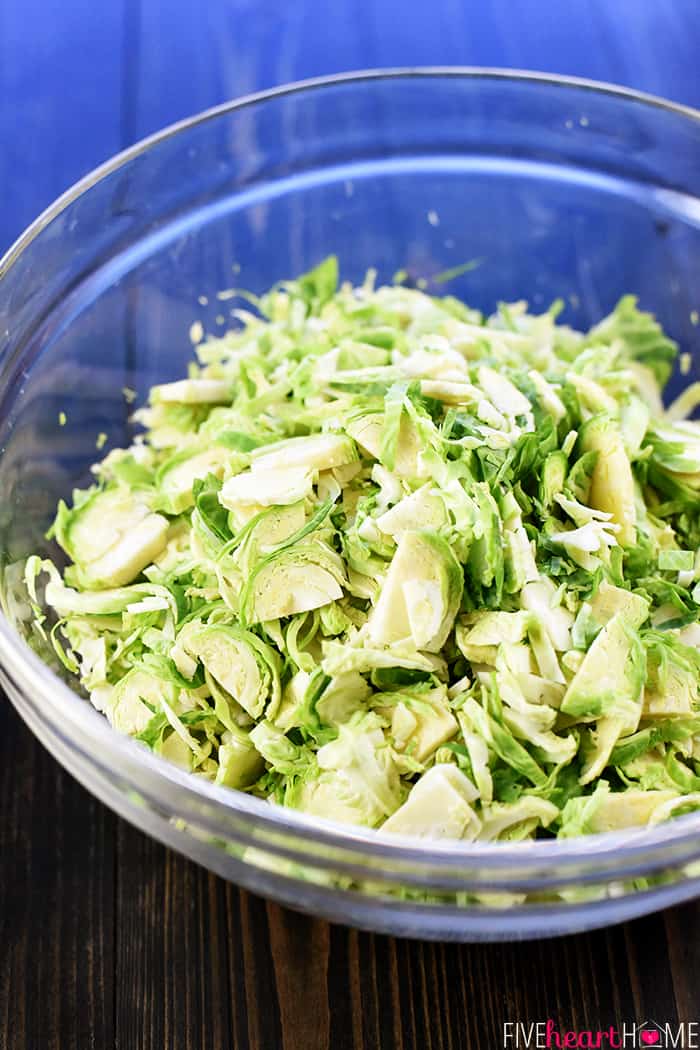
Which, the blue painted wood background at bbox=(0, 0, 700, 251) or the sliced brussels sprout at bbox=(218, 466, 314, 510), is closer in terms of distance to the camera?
the sliced brussels sprout at bbox=(218, 466, 314, 510)

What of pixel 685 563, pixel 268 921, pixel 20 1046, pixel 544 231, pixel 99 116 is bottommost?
pixel 20 1046

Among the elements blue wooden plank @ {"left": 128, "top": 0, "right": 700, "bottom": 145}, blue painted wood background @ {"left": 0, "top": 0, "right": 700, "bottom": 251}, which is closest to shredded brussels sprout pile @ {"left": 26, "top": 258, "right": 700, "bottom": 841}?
blue painted wood background @ {"left": 0, "top": 0, "right": 700, "bottom": 251}

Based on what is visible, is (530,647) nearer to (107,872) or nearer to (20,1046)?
(107,872)

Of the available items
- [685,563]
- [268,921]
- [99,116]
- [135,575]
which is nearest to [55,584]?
[135,575]

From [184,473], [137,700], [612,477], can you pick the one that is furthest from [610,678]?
[184,473]

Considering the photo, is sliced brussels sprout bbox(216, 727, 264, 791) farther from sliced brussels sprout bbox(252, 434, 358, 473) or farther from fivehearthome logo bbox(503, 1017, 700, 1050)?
fivehearthome logo bbox(503, 1017, 700, 1050)

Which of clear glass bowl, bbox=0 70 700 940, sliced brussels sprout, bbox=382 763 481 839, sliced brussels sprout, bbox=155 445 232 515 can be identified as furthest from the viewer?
clear glass bowl, bbox=0 70 700 940
